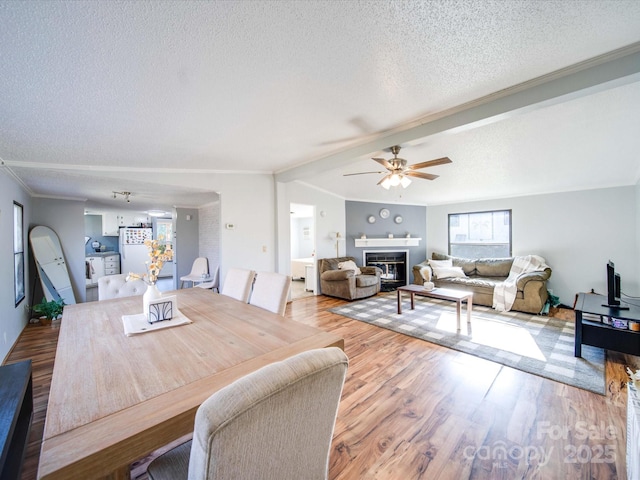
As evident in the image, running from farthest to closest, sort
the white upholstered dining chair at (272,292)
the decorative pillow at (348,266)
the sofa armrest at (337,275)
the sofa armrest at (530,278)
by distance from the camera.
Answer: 1. the decorative pillow at (348,266)
2. the sofa armrest at (337,275)
3. the sofa armrest at (530,278)
4. the white upholstered dining chair at (272,292)

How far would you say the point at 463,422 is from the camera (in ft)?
6.16

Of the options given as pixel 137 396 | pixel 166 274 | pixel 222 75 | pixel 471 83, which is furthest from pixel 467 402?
pixel 166 274

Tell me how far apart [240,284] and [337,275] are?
10.1 ft

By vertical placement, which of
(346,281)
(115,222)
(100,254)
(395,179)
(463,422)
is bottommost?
(463,422)

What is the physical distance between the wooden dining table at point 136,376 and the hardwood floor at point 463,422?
0.82 meters

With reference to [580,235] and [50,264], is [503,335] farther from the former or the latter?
[50,264]

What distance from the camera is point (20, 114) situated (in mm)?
1971

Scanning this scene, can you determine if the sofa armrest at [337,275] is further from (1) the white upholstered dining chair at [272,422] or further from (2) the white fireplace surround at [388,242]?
(1) the white upholstered dining chair at [272,422]

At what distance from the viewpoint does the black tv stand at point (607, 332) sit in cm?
253

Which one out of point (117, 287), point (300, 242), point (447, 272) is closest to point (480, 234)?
point (447, 272)

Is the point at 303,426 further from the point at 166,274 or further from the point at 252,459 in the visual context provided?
the point at 166,274

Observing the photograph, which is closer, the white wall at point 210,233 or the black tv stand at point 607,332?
the black tv stand at point 607,332

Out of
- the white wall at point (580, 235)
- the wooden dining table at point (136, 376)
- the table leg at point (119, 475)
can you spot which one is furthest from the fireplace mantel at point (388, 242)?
the table leg at point (119, 475)

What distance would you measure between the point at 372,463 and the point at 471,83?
2.67m
